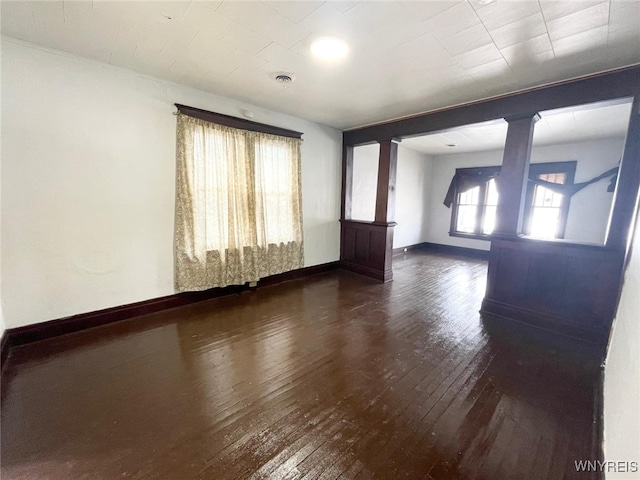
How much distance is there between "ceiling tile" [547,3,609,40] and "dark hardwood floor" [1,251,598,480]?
2.57 metres

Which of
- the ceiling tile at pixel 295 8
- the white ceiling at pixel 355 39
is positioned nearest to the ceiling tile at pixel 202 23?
the white ceiling at pixel 355 39

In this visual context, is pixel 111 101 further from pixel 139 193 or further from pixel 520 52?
pixel 520 52

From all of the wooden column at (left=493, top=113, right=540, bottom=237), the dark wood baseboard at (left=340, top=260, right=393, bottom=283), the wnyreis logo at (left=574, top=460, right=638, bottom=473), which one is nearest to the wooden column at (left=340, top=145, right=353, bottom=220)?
the dark wood baseboard at (left=340, top=260, right=393, bottom=283)

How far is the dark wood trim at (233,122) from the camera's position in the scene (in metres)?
3.01

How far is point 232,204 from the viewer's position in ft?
11.2

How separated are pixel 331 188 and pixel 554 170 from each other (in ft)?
15.3

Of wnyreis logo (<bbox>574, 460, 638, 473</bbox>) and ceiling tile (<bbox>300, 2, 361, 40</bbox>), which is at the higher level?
ceiling tile (<bbox>300, 2, 361, 40</bbox>)

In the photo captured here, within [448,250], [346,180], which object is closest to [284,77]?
[346,180]

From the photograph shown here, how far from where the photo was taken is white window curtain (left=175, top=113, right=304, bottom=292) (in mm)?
3076

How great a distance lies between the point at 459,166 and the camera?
6.71 metres

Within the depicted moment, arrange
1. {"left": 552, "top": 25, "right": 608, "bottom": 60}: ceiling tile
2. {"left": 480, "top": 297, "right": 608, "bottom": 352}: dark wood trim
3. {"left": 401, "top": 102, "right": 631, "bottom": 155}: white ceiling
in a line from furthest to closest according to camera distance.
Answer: {"left": 401, "top": 102, "right": 631, "bottom": 155}: white ceiling < {"left": 480, "top": 297, "right": 608, "bottom": 352}: dark wood trim < {"left": 552, "top": 25, "right": 608, "bottom": 60}: ceiling tile

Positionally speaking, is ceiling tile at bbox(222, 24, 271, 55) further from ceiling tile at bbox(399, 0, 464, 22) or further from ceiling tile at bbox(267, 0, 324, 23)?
ceiling tile at bbox(399, 0, 464, 22)

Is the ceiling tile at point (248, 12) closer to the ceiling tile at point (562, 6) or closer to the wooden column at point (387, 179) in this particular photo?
the ceiling tile at point (562, 6)

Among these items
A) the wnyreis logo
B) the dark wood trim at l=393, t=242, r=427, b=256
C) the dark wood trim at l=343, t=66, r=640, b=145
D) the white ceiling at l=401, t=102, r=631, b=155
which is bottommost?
the wnyreis logo
